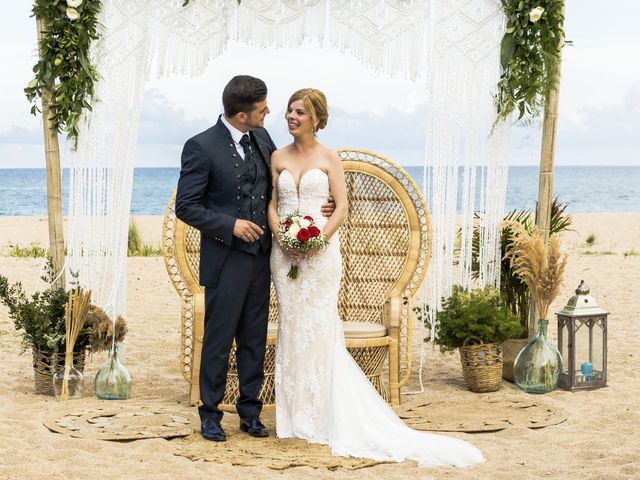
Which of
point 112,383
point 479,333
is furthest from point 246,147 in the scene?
point 479,333

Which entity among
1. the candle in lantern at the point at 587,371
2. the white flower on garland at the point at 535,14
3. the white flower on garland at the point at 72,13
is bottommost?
the candle in lantern at the point at 587,371

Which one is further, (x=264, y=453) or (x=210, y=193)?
(x=210, y=193)

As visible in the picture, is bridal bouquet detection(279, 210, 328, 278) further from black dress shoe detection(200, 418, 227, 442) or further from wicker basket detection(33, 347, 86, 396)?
wicker basket detection(33, 347, 86, 396)

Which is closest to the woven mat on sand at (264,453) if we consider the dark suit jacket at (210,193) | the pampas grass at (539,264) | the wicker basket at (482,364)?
the dark suit jacket at (210,193)

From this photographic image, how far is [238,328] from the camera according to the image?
4.18m

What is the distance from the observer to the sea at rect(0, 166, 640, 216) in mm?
34309

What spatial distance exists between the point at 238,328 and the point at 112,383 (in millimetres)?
1190

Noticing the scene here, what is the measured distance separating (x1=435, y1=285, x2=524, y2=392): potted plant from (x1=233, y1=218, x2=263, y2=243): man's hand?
1771 millimetres

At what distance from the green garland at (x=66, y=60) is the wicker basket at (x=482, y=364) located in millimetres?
2662

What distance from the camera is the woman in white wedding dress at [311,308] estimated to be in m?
4.18

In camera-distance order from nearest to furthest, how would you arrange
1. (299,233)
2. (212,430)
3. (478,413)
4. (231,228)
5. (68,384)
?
(231,228) < (299,233) < (212,430) < (478,413) < (68,384)

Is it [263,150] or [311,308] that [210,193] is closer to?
[263,150]

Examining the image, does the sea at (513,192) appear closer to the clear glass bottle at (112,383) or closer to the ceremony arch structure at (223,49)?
the ceremony arch structure at (223,49)

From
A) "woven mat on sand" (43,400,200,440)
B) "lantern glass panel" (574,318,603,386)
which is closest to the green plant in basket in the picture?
"woven mat on sand" (43,400,200,440)
